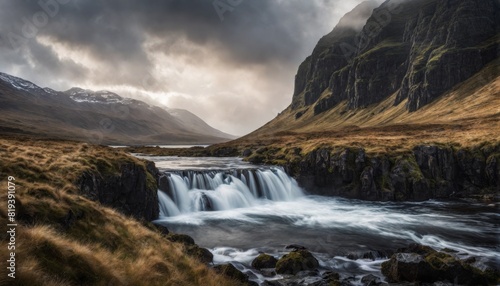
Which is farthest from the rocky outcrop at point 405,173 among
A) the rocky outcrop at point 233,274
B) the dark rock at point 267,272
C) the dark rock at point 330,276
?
the rocky outcrop at point 233,274

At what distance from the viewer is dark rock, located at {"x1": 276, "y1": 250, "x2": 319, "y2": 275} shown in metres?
18.4

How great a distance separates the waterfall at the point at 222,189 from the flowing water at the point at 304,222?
0.38ft

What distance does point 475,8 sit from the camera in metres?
174

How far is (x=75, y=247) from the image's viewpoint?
9719mm

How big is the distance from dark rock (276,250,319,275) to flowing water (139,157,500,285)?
4.09 feet

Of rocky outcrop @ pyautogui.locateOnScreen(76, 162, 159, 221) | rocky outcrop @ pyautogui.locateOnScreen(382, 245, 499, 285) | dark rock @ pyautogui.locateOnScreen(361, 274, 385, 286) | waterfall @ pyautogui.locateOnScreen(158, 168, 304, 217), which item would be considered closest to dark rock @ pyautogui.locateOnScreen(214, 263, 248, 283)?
dark rock @ pyautogui.locateOnScreen(361, 274, 385, 286)

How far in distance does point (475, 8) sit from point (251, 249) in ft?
694

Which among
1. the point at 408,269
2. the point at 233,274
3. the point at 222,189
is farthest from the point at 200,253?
the point at 222,189

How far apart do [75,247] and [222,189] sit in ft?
100

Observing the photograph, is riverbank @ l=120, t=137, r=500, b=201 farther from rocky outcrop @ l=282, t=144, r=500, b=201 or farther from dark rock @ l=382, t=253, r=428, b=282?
dark rock @ l=382, t=253, r=428, b=282

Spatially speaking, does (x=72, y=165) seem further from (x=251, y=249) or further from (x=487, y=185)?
(x=487, y=185)

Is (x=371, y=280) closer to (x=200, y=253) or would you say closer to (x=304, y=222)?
(x=200, y=253)

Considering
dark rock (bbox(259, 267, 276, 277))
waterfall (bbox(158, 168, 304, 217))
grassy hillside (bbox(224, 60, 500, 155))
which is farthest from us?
grassy hillside (bbox(224, 60, 500, 155))

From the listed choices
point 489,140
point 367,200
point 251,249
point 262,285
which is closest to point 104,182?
point 251,249
